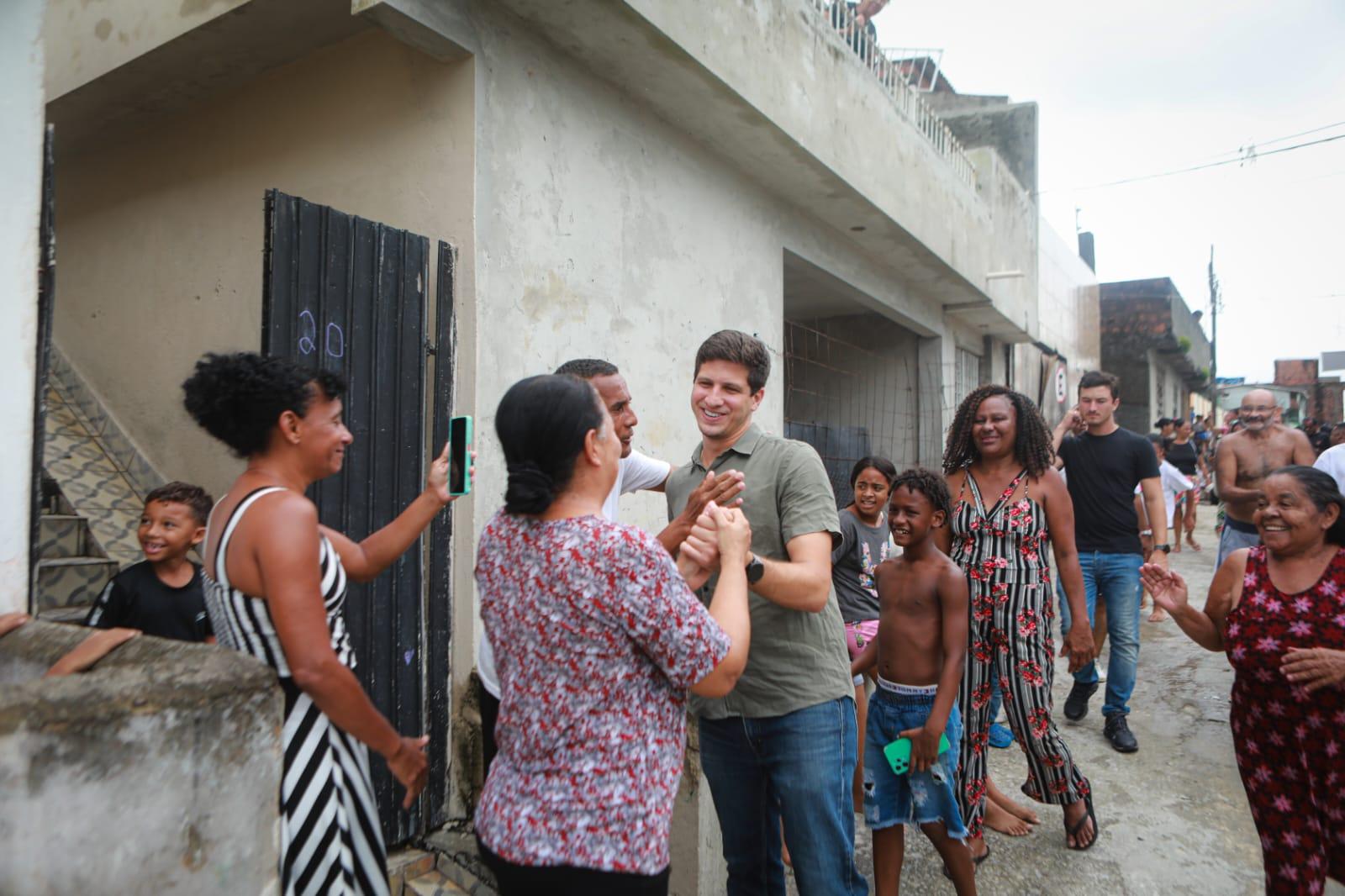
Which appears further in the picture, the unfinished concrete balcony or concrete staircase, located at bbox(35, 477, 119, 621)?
concrete staircase, located at bbox(35, 477, 119, 621)

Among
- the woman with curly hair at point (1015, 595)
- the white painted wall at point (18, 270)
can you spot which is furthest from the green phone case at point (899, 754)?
the white painted wall at point (18, 270)

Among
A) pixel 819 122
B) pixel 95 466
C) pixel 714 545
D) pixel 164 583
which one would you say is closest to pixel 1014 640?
pixel 714 545

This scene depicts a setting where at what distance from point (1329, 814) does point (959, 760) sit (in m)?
1.18

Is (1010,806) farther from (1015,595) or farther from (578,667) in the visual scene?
(578,667)

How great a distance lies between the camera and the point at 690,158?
16.5ft

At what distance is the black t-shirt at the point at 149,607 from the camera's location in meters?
2.85

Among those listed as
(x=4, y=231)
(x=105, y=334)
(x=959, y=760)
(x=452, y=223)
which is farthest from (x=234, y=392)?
(x=105, y=334)

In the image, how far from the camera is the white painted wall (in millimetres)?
2180

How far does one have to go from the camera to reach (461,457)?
6.93 feet

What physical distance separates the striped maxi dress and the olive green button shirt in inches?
37.7

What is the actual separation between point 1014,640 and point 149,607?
323cm

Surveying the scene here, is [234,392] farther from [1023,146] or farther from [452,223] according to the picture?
[1023,146]

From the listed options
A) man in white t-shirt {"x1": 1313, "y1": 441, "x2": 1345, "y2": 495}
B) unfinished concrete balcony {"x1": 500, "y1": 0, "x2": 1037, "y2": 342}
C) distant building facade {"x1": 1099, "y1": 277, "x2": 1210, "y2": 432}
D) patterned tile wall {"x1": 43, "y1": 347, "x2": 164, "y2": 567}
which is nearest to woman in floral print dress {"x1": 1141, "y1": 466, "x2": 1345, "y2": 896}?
man in white t-shirt {"x1": 1313, "y1": 441, "x2": 1345, "y2": 495}

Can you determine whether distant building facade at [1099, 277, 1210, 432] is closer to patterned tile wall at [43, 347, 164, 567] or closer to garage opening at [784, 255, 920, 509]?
garage opening at [784, 255, 920, 509]
